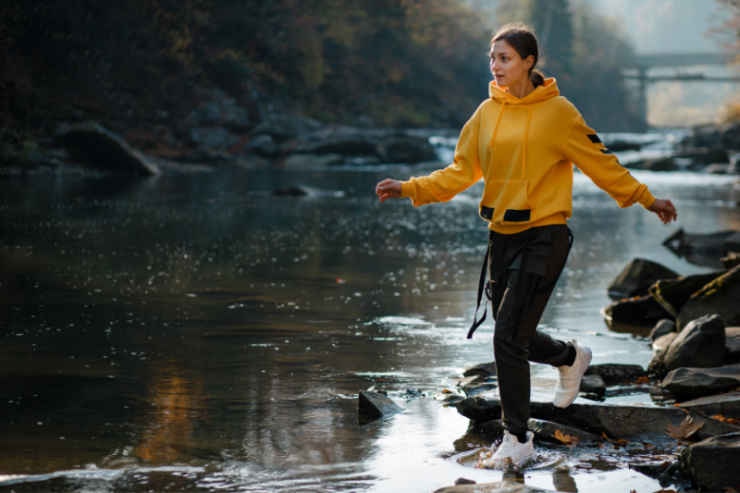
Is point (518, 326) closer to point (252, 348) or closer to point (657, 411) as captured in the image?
point (657, 411)

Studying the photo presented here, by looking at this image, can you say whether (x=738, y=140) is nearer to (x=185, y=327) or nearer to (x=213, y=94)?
(x=213, y=94)

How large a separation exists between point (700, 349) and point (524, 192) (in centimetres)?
248

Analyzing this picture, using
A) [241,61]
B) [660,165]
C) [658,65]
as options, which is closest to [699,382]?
[660,165]

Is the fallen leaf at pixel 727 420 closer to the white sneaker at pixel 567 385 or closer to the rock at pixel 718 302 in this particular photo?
the white sneaker at pixel 567 385

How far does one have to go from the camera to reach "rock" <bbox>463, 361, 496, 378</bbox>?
605 cm

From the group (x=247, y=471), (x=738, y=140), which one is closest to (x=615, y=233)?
Answer: (x=247, y=471)

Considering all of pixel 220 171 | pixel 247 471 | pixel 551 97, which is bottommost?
pixel 247 471

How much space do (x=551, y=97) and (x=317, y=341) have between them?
3212mm

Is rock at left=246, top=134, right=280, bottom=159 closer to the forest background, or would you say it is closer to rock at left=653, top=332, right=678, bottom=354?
the forest background

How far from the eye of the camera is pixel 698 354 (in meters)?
6.17

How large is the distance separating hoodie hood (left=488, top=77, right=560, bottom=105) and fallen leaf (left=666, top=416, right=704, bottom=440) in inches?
69.0

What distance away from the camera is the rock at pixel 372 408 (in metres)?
5.10

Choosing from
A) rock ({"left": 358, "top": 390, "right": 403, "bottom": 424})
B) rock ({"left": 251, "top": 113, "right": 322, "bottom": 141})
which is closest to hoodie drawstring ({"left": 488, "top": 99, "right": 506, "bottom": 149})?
rock ({"left": 358, "top": 390, "right": 403, "bottom": 424})

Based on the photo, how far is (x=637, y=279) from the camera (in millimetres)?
9672
